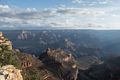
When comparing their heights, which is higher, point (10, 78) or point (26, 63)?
point (10, 78)

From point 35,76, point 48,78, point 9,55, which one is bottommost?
point 48,78

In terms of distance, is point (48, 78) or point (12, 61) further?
point (48, 78)

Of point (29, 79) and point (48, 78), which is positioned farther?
point (48, 78)

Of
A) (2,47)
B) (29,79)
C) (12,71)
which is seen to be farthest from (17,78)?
(2,47)

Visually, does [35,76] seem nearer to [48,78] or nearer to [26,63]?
[48,78]

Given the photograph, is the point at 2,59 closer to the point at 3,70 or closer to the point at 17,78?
the point at 17,78

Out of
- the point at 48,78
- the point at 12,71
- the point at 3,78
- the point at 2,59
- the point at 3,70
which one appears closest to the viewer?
the point at 3,78

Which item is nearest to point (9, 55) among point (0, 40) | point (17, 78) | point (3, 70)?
point (0, 40)

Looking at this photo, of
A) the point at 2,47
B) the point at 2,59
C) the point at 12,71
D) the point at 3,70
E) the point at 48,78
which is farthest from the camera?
the point at 48,78

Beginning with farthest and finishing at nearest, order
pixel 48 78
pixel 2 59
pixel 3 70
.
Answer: pixel 48 78 < pixel 2 59 < pixel 3 70
